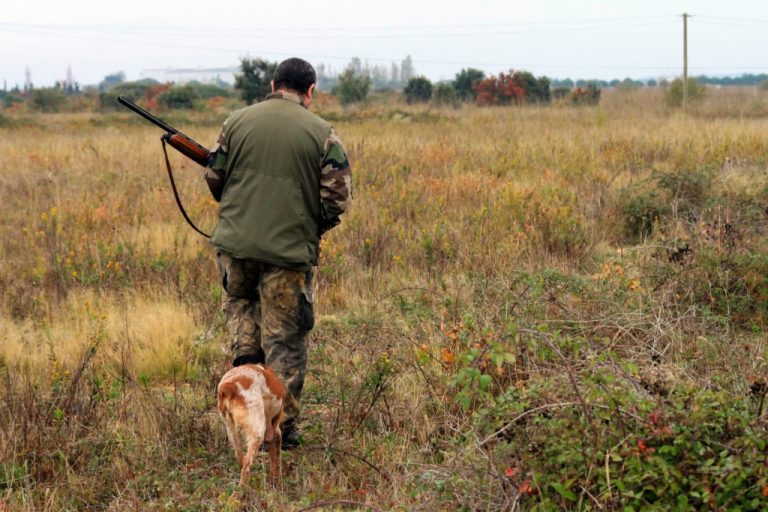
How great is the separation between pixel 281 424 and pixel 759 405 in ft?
7.38

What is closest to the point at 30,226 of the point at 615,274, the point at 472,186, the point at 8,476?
the point at 472,186

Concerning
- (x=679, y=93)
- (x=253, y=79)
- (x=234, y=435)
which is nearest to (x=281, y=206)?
(x=234, y=435)

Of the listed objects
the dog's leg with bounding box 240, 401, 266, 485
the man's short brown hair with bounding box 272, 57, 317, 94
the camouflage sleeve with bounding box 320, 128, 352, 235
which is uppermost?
the man's short brown hair with bounding box 272, 57, 317, 94

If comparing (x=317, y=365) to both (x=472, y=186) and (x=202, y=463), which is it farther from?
(x=472, y=186)

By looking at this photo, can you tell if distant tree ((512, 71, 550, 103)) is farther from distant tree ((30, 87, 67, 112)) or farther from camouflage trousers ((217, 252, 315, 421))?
camouflage trousers ((217, 252, 315, 421))

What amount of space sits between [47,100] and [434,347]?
4104cm

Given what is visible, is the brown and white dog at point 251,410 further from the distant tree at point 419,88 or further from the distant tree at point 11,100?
the distant tree at point 11,100

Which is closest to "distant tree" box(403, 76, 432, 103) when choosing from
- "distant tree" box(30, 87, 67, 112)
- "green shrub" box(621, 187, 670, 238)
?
"distant tree" box(30, 87, 67, 112)

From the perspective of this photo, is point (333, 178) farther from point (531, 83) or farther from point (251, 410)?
point (531, 83)

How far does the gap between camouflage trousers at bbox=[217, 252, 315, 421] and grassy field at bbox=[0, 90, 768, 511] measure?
0.38 m

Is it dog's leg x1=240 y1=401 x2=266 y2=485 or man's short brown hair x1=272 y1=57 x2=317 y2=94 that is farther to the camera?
man's short brown hair x1=272 y1=57 x2=317 y2=94

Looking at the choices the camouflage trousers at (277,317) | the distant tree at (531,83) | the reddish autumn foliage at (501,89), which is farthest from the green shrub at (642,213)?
the distant tree at (531,83)

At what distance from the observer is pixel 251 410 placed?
3.80m

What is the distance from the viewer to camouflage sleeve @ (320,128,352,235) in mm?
4238
